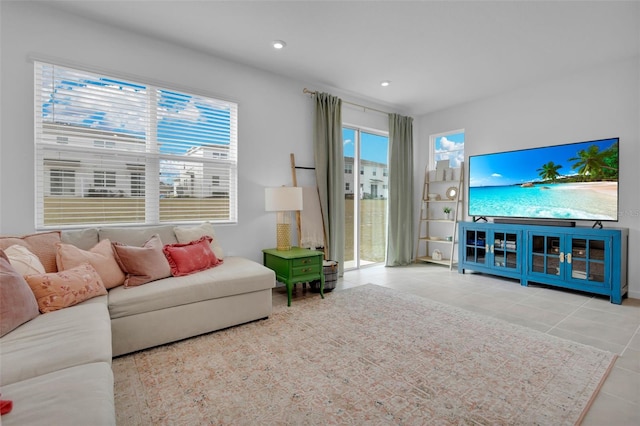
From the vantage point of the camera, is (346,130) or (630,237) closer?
(630,237)

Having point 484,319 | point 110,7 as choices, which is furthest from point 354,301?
point 110,7

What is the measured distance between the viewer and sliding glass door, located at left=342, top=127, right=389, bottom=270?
16.3ft

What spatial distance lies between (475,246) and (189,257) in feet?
12.9

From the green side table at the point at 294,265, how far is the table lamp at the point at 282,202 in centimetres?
15

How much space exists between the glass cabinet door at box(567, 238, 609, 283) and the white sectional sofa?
350 cm

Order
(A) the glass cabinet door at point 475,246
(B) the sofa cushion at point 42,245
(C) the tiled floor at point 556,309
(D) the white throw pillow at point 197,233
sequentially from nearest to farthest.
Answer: (C) the tiled floor at point 556,309 < (B) the sofa cushion at point 42,245 < (D) the white throw pillow at point 197,233 < (A) the glass cabinet door at point 475,246

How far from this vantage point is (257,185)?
12.7ft

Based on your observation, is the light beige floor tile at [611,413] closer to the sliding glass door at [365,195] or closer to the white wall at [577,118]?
the white wall at [577,118]

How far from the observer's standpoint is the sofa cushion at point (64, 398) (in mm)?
981

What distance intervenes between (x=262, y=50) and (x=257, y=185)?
4.90 ft

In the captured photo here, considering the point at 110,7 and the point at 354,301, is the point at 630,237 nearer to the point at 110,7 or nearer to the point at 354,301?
the point at 354,301

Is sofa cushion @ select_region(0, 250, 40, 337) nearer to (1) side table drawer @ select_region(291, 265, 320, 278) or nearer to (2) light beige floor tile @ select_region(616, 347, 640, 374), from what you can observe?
(1) side table drawer @ select_region(291, 265, 320, 278)

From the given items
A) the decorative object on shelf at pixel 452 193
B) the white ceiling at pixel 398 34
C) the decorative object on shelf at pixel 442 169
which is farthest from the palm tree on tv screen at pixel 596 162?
the decorative object on shelf at pixel 442 169

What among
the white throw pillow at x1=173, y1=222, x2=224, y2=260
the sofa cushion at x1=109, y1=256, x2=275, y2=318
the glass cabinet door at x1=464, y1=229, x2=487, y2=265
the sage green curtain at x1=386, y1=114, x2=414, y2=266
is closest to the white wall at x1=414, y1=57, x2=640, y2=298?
the sage green curtain at x1=386, y1=114, x2=414, y2=266
